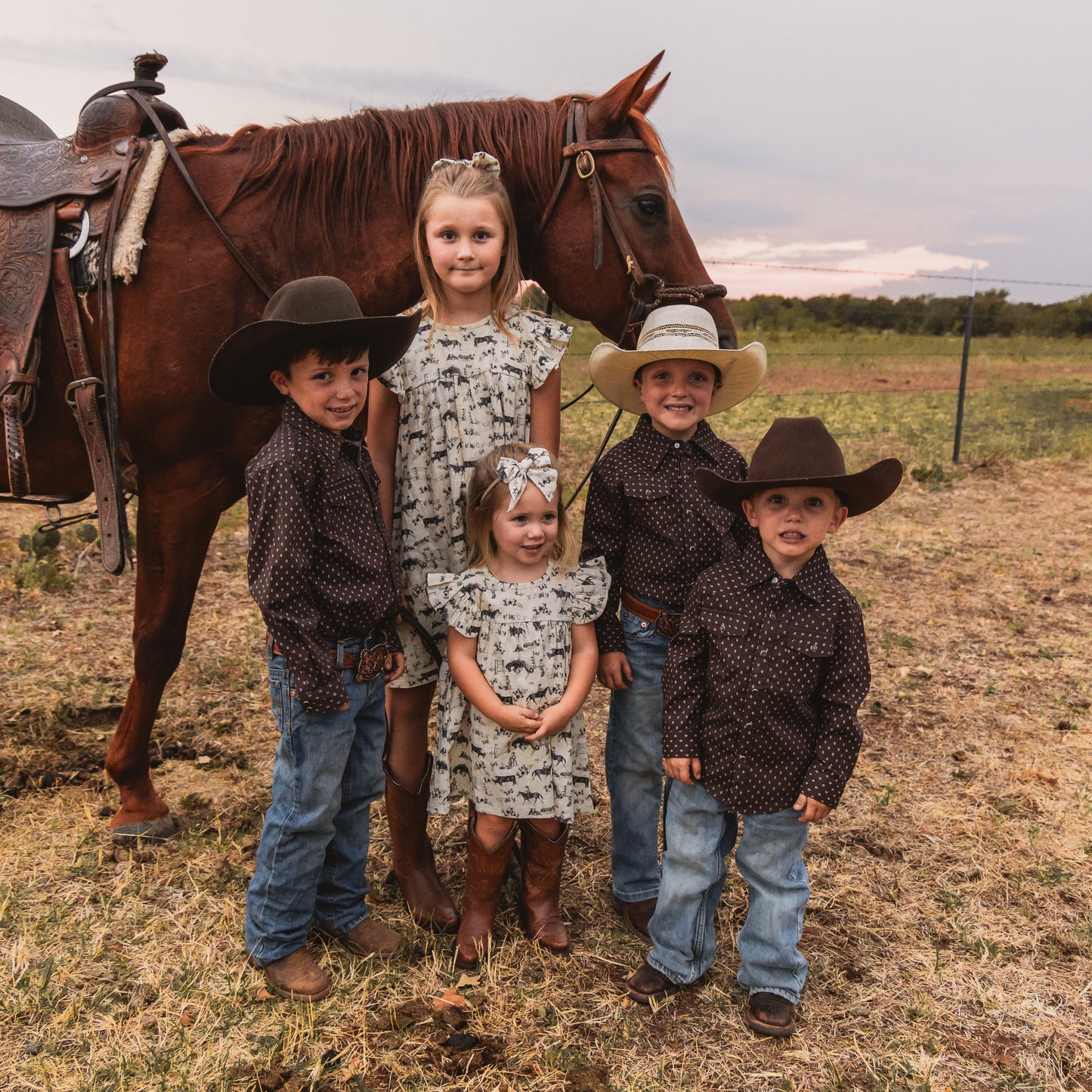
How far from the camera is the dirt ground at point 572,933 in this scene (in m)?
2.15

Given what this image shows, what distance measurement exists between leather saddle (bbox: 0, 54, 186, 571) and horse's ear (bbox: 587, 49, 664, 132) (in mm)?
1401

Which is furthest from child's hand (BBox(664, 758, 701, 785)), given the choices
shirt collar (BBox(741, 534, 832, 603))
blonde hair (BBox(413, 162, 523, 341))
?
blonde hair (BBox(413, 162, 523, 341))

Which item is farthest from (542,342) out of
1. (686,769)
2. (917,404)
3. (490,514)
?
(917,404)

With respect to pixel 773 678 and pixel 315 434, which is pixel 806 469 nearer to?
pixel 773 678

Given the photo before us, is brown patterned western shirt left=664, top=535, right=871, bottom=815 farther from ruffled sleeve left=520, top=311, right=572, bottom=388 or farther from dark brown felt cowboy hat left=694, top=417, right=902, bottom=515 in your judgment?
ruffled sleeve left=520, top=311, right=572, bottom=388

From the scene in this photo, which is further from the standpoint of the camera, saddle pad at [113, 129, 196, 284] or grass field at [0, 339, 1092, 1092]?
saddle pad at [113, 129, 196, 284]

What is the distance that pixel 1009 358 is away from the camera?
2295 centimetres

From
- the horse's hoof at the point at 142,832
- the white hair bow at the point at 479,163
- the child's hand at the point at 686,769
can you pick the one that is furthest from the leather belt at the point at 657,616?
the horse's hoof at the point at 142,832

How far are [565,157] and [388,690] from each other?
1762 millimetres

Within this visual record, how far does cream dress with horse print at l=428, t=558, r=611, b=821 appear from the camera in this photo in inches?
92.2

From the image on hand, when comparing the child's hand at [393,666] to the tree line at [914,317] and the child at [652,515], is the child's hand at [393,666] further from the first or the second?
the tree line at [914,317]

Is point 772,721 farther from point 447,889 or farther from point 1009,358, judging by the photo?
point 1009,358

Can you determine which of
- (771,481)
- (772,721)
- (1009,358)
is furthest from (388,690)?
(1009,358)

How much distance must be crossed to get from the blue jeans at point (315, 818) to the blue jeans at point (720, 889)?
2.83 feet
